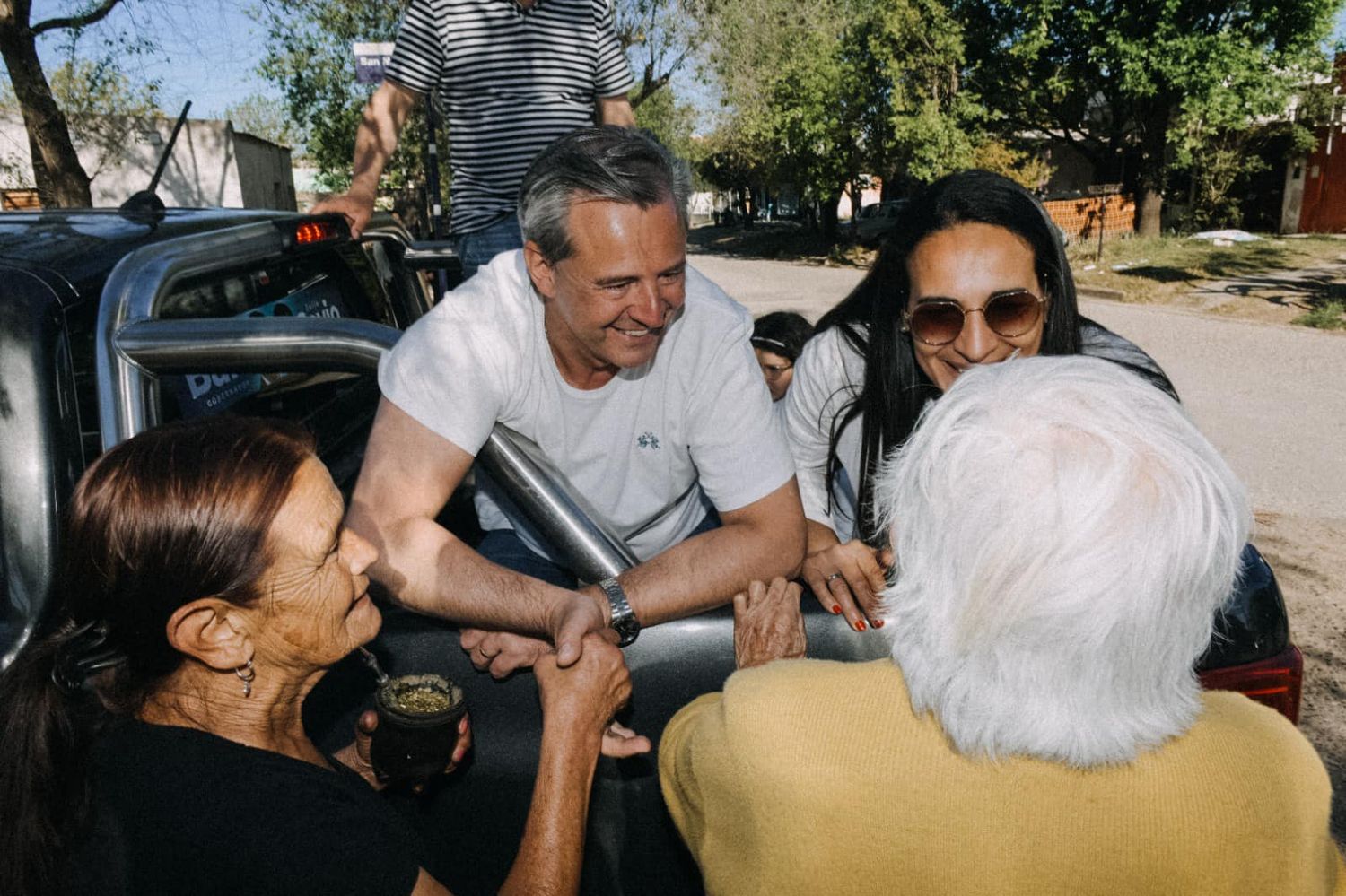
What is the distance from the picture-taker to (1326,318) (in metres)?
10.8

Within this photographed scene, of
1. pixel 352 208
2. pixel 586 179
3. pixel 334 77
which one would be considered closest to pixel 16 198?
pixel 334 77

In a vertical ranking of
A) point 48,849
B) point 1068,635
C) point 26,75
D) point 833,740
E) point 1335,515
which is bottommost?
point 1335,515

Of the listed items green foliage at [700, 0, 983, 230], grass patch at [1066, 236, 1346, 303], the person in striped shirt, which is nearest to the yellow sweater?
the person in striped shirt

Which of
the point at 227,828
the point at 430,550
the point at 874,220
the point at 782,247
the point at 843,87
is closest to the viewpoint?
the point at 227,828

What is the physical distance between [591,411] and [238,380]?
86 cm

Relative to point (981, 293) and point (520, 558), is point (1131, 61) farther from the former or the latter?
point (520, 558)

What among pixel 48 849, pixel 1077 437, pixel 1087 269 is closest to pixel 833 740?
pixel 1077 437

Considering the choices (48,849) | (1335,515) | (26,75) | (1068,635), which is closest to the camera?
(1068,635)

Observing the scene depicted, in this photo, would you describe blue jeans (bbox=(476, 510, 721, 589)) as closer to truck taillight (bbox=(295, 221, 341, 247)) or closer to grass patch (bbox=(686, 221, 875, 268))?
truck taillight (bbox=(295, 221, 341, 247))

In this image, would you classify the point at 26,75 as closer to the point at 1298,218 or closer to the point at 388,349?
the point at 388,349

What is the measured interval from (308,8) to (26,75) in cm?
1106

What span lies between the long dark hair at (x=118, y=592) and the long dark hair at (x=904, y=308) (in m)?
1.39

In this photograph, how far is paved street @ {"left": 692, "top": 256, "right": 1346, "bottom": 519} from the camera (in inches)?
217

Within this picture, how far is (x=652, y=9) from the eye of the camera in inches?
705
